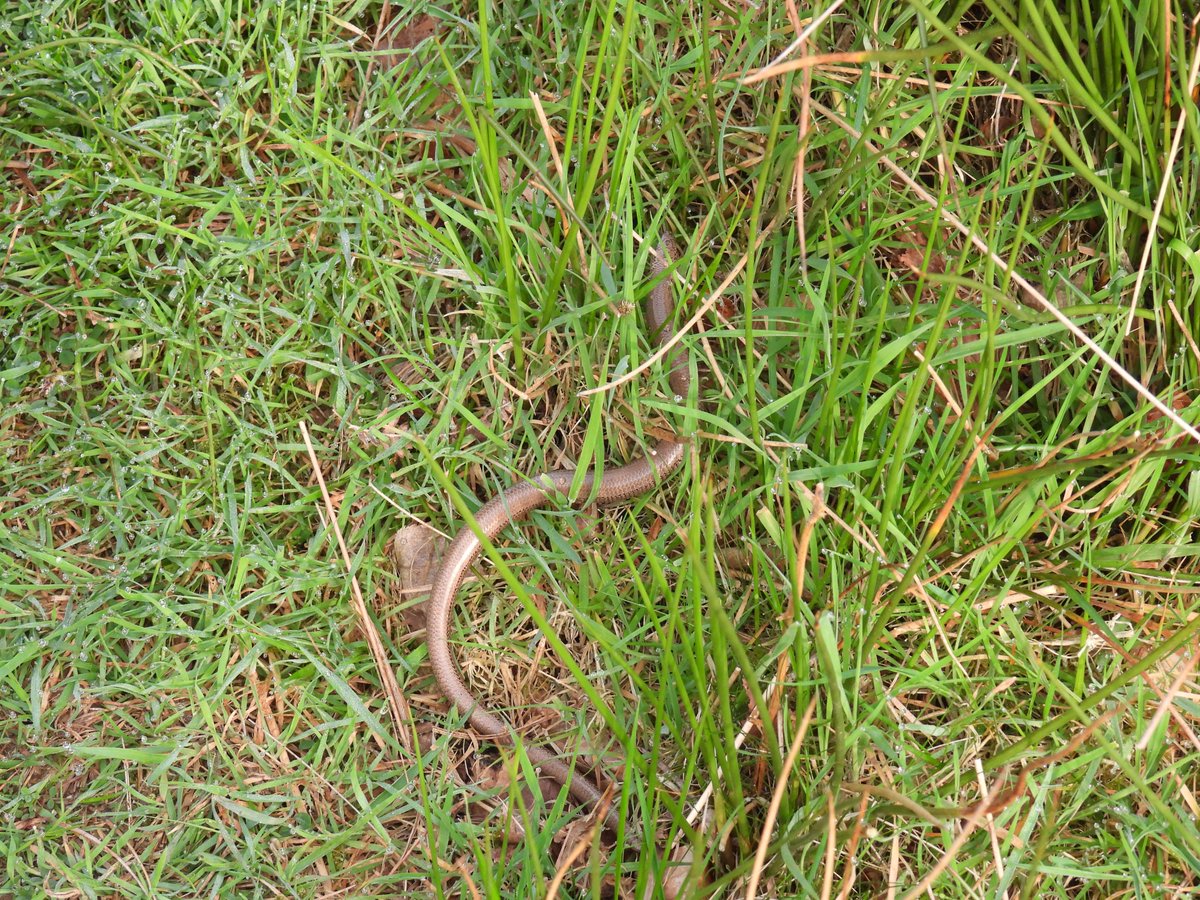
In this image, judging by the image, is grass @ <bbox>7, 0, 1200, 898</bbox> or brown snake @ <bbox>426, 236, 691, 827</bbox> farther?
brown snake @ <bbox>426, 236, 691, 827</bbox>

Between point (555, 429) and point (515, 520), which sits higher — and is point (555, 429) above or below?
above

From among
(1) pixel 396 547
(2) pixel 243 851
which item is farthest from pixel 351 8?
(2) pixel 243 851

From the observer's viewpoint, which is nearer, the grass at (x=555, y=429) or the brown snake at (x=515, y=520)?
the grass at (x=555, y=429)
